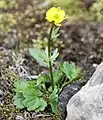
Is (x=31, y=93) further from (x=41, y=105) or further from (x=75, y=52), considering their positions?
(x=75, y=52)

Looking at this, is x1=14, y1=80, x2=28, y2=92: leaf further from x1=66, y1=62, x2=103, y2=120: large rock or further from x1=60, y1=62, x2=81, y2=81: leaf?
x1=66, y1=62, x2=103, y2=120: large rock

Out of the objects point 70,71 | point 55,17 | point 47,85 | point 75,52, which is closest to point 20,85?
point 47,85

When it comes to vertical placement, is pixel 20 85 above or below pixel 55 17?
below

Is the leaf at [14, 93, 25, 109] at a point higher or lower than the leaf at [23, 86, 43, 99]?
lower

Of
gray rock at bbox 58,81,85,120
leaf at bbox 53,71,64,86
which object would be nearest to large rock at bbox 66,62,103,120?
gray rock at bbox 58,81,85,120

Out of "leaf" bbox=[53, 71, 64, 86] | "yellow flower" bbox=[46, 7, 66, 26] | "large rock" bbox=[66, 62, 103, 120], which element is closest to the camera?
"large rock" bbox=[66, 62, 103, 120]

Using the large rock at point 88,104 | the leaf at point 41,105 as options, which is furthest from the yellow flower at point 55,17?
the leaf at point 41,105
